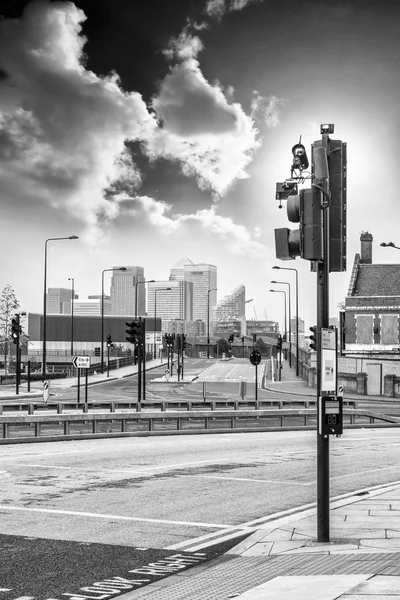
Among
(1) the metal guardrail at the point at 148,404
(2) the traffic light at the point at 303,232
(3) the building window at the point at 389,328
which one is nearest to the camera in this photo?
(2) the traffic light at the point at 303,232

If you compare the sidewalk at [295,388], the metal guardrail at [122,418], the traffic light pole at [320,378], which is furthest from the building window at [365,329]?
the traffic light pole at [320,378]

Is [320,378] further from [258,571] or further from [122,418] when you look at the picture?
[122,418]

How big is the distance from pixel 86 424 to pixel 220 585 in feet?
82.9

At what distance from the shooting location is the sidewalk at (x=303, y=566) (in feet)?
25.7

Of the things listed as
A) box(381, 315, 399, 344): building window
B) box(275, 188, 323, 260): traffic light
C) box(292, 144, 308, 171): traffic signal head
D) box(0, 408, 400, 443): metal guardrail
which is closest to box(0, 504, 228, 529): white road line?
box(275, 188, 323, 260): traffic light

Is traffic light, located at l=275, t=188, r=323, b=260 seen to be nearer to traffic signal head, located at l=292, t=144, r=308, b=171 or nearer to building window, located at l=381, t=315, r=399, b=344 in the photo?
traffic signal head, located at l=292, t=144, r=308, b=171

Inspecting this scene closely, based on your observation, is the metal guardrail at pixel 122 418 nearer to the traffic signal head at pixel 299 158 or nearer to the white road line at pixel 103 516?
the white road line at pixel 103 516

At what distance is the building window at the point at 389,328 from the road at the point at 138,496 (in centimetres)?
7089

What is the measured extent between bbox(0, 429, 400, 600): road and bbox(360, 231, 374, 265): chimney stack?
260 ft

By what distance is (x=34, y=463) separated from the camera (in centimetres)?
1939

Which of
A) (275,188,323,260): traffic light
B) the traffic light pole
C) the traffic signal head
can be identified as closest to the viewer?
the traffic light pole

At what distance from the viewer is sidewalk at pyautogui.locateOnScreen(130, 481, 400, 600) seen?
7.84 metres

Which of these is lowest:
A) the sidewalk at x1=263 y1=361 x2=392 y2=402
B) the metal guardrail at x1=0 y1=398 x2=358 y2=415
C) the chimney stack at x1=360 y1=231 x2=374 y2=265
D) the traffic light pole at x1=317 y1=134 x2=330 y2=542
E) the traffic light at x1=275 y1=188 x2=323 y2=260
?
the sidewalk at x1=263 y1=361 x2=392 y2=402

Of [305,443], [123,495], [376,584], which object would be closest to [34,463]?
[123,495]
